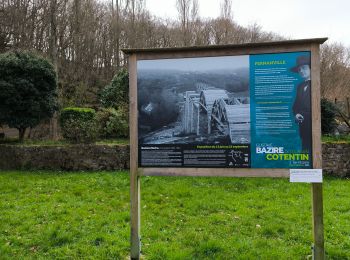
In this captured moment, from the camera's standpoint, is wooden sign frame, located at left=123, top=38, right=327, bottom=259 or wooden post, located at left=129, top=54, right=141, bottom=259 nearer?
wooden sign frame, located at left=123, top=38, right=327, bottom=259

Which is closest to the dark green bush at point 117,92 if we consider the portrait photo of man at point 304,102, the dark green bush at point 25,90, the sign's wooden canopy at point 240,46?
the dark green bush at point 25,90

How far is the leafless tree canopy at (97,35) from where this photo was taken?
77.9ft

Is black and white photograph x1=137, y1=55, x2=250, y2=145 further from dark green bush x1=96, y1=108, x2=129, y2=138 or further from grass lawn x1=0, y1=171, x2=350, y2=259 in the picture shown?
dark green bush x1=96, y1=108, x2=129, y2=138

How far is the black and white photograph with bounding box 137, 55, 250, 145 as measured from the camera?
447cm

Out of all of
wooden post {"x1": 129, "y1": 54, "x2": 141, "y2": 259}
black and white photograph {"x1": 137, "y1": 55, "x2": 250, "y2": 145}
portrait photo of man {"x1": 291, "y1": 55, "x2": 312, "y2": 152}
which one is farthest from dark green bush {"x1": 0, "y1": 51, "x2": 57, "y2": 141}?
portrait photo of man {"x1": 291, "y1": 55, "x2": 312, "y2": 152}

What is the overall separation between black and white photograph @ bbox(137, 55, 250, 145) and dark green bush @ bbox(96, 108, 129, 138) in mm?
12736

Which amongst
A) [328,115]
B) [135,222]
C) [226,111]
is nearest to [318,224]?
[226,111]

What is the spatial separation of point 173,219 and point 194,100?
2.92 m

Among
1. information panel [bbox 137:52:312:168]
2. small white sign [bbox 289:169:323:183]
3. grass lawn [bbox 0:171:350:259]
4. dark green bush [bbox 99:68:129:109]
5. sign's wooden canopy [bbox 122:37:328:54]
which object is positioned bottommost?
grass lawn [bbox 0:171:350:259]

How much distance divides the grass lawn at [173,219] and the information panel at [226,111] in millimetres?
1490

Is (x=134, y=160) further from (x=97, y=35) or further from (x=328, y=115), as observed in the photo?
(x=97, y=35)

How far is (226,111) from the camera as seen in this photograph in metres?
4.50

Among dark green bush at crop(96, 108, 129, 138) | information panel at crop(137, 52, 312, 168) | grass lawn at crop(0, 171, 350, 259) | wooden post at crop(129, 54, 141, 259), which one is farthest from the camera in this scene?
dark green bush at crop(96, 108, 129, 138)

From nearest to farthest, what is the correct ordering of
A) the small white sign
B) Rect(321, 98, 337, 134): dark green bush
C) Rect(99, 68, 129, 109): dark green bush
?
1. the small white sign
2. Rect(321, 98, 337, 134): dark green bush
3. Rect(99, 68, 129, 109): dark green bush
